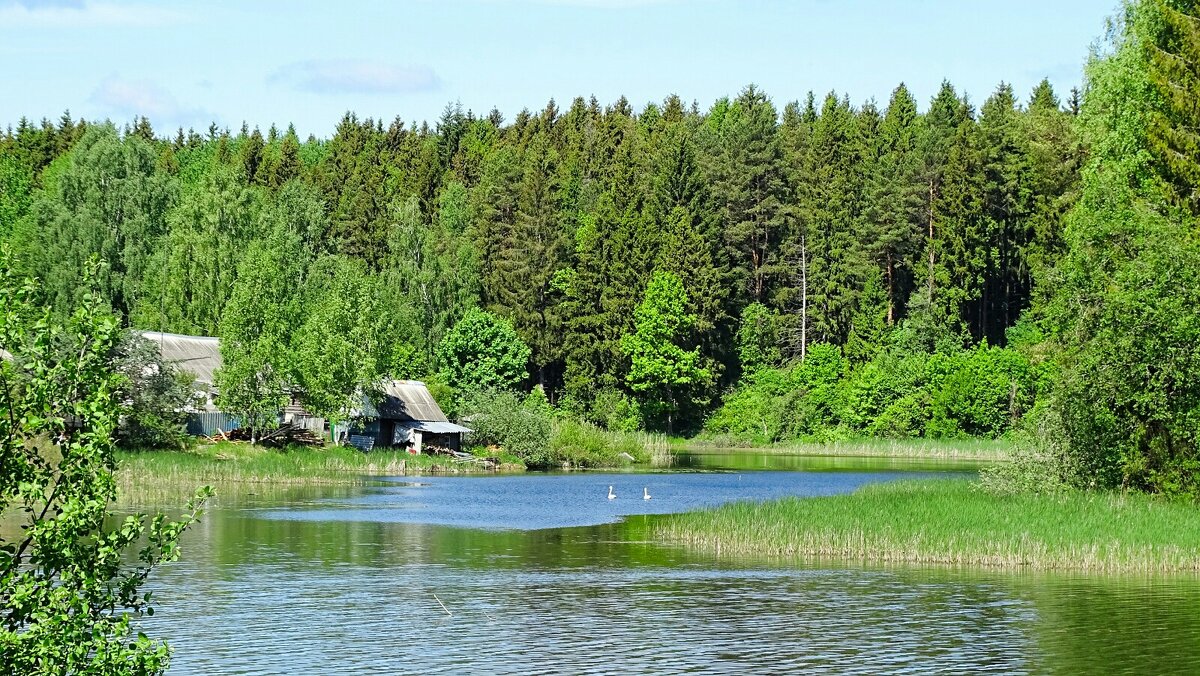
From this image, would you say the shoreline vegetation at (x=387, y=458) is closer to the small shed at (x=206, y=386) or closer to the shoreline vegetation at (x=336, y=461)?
the shoreline vegetation at (x=336, y=461)

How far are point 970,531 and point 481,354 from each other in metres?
68.1

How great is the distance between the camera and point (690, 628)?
31.8m

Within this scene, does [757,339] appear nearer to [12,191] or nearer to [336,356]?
[336,356]

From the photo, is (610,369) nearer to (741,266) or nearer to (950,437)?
(741,266)

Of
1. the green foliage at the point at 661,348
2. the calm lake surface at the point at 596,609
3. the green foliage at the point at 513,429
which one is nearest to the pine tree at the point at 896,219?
the green foliage at the point at 661,348

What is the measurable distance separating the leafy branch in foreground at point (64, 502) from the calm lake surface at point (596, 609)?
12105mm

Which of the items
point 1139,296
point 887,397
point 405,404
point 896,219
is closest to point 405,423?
point 405,404

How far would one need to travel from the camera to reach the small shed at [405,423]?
84188 millimetres

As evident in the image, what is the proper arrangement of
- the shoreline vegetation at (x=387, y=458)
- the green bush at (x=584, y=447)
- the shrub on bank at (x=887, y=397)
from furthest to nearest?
the shrub on bank at (x=887, y=397), the green bush at (x=584, y=447), the shoreline vegetation at (x=387, y=458)

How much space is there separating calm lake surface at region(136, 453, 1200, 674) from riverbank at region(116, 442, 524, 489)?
36.8 feet

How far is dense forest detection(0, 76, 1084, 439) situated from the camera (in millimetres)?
103375

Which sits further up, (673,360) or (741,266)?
(741,266)

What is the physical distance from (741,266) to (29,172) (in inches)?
2965

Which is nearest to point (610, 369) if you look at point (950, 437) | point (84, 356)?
point (950, 437)
